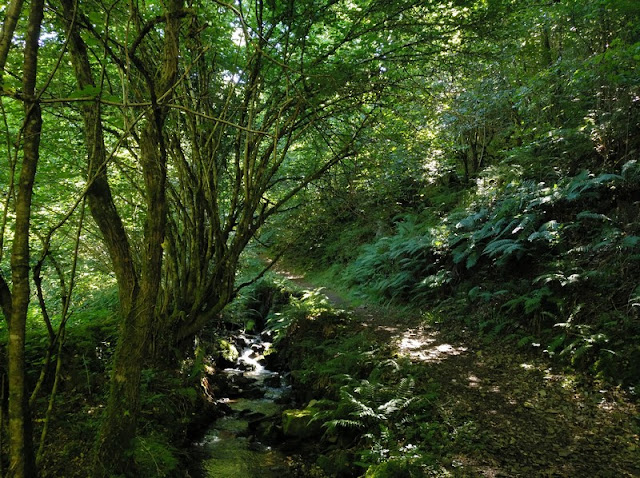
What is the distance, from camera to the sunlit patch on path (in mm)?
6122

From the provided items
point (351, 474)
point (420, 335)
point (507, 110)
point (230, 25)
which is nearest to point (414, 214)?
point (507, 110)

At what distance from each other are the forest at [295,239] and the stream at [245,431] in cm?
5

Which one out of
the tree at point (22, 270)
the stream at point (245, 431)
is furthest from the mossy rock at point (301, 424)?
the tree at point (22, 270)

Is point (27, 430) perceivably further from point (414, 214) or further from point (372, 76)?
point (414, 214)

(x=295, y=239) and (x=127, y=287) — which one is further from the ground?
(x=295, y=239)

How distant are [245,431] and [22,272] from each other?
471 centimetres

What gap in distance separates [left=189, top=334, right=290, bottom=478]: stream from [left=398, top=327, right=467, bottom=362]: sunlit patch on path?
2377 millimetres

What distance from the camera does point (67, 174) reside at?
520cm

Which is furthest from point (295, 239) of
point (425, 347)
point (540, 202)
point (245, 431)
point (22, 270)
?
point (22, 270)

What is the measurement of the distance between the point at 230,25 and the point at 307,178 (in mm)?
2520

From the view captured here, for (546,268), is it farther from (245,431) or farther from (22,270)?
(22,270)

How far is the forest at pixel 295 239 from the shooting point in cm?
319

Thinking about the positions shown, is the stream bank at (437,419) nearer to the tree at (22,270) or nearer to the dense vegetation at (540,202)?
the dense vegetation at (540,202)

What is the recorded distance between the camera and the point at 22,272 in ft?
6.16
